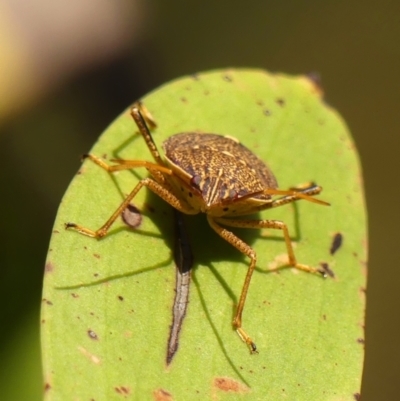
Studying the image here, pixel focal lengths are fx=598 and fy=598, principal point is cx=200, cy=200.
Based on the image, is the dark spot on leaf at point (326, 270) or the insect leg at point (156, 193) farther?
the dark spot on leaf at point (326, 270)

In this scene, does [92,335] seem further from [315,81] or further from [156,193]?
[315,81]

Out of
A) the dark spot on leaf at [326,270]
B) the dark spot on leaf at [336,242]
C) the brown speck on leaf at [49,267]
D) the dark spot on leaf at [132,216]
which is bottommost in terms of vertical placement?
the brown speck on leaf at [49,267]

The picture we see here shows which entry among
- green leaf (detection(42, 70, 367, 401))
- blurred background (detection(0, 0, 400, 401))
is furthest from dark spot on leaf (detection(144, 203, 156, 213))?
blurred background (detection(0, 0, 400, 401))

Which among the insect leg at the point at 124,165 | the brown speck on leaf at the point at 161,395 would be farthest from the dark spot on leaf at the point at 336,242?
the brown speck on leaf at the point at 161,395

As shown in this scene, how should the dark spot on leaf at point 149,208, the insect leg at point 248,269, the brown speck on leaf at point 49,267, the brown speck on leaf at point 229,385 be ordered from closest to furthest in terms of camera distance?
the brown speck on leaf at point 49,267, the brown speck on leaf at point 229,385, the insect leg at point 248,269, the dark spot on leaf at point 149,208

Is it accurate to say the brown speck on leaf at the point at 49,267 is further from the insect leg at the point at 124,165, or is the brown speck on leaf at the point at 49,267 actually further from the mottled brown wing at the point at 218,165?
the mottled brown wing at the point at 218,165

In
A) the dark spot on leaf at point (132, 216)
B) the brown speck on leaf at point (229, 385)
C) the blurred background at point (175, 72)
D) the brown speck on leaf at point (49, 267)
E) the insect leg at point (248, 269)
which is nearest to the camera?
the brown speck on leaf at point (49, 267)
